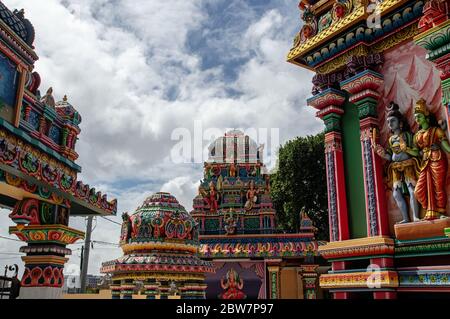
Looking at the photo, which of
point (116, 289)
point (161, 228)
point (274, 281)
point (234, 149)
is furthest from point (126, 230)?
point (234, 149)

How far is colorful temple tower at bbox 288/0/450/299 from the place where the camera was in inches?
236

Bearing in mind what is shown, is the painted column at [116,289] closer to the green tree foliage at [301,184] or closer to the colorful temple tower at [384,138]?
the colorful temple tower at [384,138]

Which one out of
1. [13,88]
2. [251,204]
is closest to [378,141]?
[13,88]

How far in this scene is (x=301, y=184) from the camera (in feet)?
99.1

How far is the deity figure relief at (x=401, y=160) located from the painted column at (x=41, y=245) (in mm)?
6236

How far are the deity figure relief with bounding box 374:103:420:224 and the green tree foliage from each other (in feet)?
73.7

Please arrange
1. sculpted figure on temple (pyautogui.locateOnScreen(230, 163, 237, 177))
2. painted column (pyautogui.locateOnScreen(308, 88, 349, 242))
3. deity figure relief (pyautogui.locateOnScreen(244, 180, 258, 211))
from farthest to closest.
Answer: sculpted figure on temple (pyautogui.locateOnScreen(230, 163, 237, 177)) < deity figure relief (pyautogui.locateOnScreen(244, 180, 258, 211)) < painted column (pyautogui.locateOnScreen(308, 88, 349, 242))

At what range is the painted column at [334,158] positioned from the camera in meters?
7.46

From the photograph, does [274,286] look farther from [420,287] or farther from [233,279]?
[420,287]

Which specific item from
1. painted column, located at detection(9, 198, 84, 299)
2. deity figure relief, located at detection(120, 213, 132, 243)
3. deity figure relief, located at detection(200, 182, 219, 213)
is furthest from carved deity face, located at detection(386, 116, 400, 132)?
deity figure relief, located at detection(200, 182, 219, 213)

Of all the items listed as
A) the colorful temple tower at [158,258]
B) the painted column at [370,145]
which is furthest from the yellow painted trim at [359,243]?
the colorful temple tower at [158,258]

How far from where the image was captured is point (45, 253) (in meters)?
7.99

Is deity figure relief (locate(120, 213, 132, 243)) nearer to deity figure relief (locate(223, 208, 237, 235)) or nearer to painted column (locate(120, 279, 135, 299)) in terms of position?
painted column (locate(120, 279, 135, 299))

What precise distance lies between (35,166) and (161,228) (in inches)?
337
